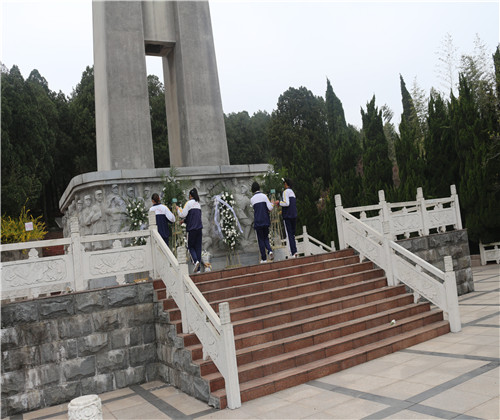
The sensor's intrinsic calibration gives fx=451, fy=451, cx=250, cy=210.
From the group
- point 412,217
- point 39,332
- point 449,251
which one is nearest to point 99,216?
point 39,332

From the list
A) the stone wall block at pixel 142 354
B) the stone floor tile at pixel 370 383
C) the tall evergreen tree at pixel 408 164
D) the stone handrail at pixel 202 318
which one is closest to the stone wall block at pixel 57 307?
the stone wall block at pixel 142 354

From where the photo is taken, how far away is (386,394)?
498 centimetres

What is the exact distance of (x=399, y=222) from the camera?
10609mm

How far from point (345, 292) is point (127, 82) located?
7.43 meters

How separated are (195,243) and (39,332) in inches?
119

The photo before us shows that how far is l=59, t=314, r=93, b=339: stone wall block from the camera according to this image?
6542 mm

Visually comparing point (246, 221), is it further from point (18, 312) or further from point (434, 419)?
point (434, 419)

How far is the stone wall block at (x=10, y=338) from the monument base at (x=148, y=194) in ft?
11.5

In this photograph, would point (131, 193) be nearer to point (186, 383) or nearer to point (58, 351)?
point (58, 351)

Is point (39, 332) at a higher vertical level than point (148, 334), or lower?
higher

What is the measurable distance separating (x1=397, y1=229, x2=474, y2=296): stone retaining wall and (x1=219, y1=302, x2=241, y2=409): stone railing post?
663 cm

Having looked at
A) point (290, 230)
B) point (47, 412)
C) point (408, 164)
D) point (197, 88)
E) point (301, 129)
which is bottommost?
point (47, 412)

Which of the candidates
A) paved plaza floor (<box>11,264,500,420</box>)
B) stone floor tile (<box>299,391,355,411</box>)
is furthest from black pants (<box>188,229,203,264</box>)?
stone floor tile (<box>299,391,355,411</box>)

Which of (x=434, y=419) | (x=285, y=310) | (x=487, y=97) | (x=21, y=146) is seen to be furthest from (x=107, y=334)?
(x=21, y=146)
